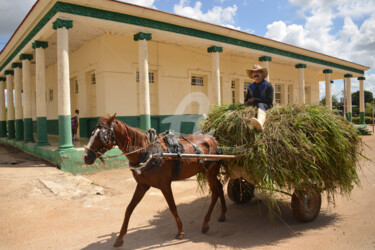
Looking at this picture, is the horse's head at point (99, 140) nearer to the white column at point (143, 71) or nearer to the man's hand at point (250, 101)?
the man's hand at point (250, 101)

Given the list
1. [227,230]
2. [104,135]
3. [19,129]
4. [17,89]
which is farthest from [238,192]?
[19,129]

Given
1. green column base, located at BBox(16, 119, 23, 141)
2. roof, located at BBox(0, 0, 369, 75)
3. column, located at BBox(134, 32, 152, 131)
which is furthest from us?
green column base, located at BBox(16, 119, 23, 141)

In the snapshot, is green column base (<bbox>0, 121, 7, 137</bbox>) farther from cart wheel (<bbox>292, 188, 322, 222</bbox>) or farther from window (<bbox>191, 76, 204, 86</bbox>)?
cart wheel (<bbox>292, 188, 322, 222</bbox>)

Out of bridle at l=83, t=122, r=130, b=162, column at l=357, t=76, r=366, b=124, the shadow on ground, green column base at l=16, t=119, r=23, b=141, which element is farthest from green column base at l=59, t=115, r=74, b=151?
column at l=357, t=76, r=366, b=124

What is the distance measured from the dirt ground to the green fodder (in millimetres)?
624

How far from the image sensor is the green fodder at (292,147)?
3.67 metres

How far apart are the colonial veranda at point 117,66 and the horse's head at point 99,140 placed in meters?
5.46

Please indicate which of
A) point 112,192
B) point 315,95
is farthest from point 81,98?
point 315,95

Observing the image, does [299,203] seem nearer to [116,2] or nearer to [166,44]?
[116,2]

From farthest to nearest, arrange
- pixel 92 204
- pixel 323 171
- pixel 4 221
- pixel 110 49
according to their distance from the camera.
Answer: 1. pixel 110 49
2. pixel 92 204
3. pixel 4 221
4. pixel 323 171

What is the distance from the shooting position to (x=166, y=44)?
505 inches

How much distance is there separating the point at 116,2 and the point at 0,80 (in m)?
12.0

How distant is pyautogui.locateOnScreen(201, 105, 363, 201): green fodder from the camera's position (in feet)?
12.0

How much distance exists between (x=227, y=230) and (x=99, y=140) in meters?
2.29
